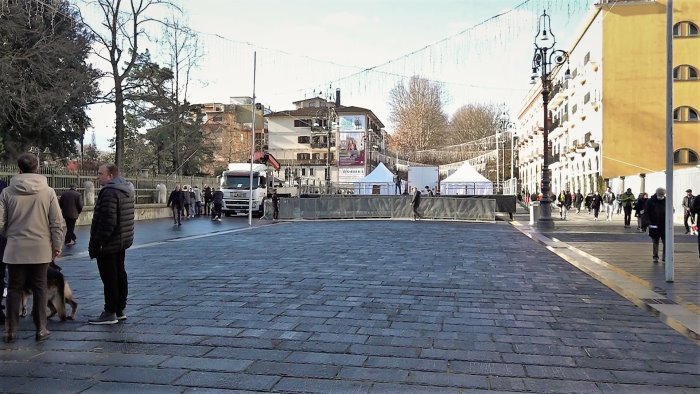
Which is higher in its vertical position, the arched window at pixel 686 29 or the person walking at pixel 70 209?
the arched window at pixel 686 29

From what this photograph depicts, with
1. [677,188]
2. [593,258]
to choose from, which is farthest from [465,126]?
[593,258]

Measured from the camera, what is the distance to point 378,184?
159 ft

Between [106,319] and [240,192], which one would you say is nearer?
[106,319]

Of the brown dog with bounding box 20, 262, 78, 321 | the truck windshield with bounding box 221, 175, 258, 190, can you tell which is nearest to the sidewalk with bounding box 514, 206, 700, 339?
the brown dog with bounding box 20, 262, 78, 321

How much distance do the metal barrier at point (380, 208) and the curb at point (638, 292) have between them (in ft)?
55.9

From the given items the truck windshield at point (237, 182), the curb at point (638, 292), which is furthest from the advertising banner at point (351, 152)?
the curb at point (638, 292)

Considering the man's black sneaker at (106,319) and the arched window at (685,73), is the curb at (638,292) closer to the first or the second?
the man's black sneaker at (106,319)

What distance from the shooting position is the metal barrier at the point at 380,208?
32.4 m

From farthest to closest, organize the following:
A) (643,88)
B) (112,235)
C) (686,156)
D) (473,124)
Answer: (473,124) < (643,88) < (686,156) < (112,235)

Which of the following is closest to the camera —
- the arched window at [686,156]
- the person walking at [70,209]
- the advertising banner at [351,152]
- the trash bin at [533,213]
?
the person walking at [70,209]

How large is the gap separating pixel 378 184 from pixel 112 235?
42471 millimetres

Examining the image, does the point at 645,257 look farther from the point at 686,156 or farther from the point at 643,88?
the point at 643,88

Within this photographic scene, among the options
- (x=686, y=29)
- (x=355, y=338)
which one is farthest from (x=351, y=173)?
(x=355, y=338)

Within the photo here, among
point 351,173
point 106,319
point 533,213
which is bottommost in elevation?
point 106,319
